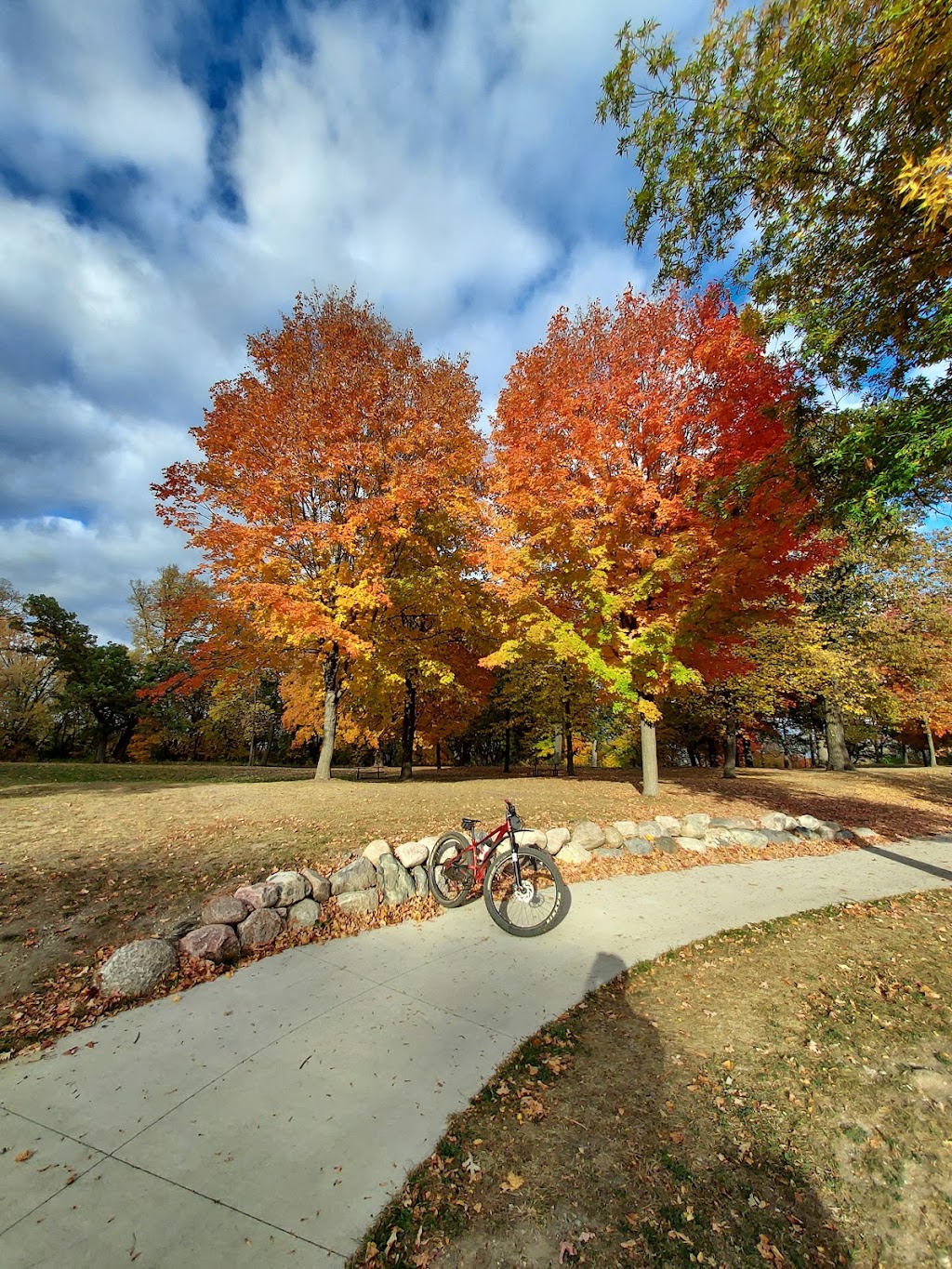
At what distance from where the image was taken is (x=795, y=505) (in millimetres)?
8898

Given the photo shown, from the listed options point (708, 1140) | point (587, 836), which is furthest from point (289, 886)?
point (587, 836)

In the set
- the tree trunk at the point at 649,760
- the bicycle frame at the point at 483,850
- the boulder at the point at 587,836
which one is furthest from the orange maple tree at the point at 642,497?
the bicycle frame at the point at 483,850

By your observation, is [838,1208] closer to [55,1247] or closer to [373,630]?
[55,1247]

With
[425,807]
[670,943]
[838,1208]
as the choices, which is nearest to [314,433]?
[425,807]

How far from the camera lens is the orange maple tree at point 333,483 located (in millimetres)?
12281

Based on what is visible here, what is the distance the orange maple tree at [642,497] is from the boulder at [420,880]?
17.9ft

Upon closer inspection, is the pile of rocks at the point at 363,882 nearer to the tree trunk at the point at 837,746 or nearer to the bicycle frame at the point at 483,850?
the bicycle frame at the point at 483,850

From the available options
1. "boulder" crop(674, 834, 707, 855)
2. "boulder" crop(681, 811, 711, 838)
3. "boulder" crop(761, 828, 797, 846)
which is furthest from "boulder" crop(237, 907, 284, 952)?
"boulder" crop(761, 828, 797, 846)

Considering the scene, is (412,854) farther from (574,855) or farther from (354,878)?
(574,855)

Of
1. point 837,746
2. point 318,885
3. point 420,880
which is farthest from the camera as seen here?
point 837,746

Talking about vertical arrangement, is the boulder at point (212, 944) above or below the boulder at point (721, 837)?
below

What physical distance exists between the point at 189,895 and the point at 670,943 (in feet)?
16.8

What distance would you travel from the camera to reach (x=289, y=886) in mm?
5781

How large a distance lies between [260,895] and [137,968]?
126 cm
